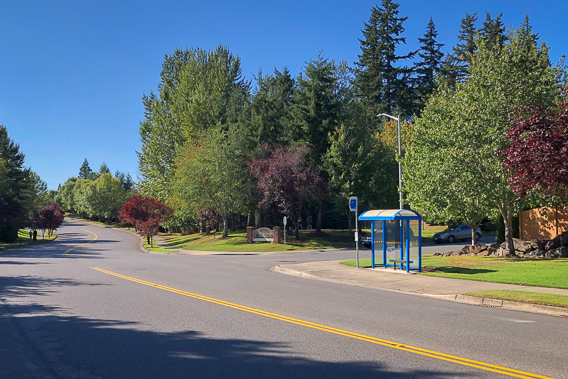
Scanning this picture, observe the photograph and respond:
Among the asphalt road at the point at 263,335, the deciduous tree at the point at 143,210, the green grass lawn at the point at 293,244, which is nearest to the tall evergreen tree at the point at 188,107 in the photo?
the deciduous tree at the point at 143,210

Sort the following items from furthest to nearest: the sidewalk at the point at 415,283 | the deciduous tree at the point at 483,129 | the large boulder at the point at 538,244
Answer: the large boulder at the point at 538,244 < the deciduous tree at the point at 483,129 < the sidewalk at the point at 415,283

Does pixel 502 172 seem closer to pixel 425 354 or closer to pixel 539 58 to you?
pixel 539 58

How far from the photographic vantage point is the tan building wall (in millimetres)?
25594

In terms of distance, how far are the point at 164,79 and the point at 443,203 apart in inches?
1785

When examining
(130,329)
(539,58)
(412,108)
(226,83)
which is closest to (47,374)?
(130,329)

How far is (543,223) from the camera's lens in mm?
26625

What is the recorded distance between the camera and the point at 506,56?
21984mm

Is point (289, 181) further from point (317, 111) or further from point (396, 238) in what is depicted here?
point (396, 238)

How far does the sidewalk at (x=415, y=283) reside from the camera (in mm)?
11164

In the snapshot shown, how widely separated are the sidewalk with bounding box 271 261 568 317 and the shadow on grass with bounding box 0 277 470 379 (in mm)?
6097

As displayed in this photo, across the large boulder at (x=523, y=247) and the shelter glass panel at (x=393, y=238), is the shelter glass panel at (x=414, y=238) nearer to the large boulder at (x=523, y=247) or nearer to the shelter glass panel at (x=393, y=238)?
the shelter glass panel at (x=393, y=238)

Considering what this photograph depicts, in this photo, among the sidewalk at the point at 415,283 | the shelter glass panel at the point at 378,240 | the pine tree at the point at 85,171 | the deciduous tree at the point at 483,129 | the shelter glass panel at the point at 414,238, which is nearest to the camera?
the sidewalk at the point at 415,283

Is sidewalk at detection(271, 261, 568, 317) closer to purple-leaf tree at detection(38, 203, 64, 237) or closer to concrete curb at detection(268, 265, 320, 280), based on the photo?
concrete curb at detection(268, 265, 320, 280)

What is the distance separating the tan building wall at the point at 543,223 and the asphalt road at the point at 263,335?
1753 centimetres
